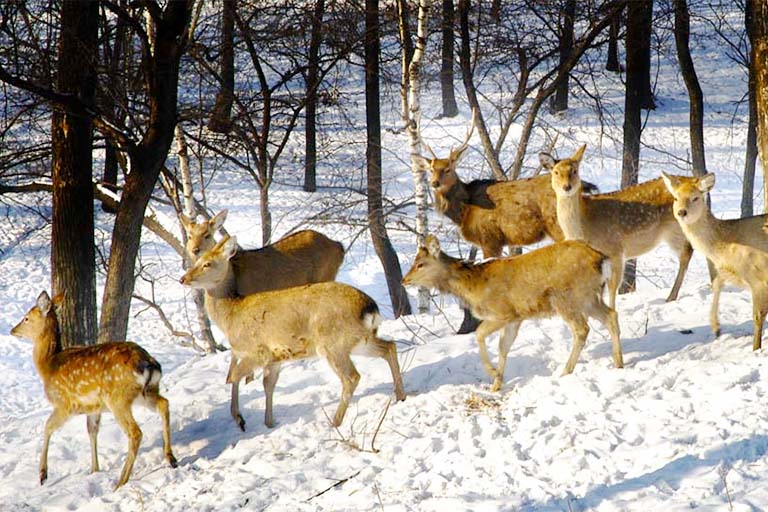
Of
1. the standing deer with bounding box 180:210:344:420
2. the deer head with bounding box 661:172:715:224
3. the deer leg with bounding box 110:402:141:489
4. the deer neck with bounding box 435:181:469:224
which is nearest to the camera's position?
the deer leg with bounding box 110:402:141:489

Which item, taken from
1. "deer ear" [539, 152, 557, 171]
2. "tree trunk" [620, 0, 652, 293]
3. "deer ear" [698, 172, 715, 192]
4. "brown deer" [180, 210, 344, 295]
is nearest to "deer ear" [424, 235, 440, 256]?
"brown deer" [180, 210, 344, 295]

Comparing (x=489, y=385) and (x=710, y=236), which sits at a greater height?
(x=710, y=236)

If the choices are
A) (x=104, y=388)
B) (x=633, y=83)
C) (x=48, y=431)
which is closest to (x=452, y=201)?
(x=633, y=83)

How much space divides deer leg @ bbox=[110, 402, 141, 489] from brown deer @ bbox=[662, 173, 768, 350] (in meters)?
5.24

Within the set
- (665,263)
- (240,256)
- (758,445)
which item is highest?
(240,256)

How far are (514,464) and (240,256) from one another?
4591 millimetres

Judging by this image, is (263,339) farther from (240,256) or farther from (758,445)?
(758,445)

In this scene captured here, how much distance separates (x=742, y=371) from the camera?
25.1ft

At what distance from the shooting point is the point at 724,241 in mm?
8992

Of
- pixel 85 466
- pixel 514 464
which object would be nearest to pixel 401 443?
pixel 514 464

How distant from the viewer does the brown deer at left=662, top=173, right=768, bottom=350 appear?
28.4 ft

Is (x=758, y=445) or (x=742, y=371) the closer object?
(x=758, y=445)

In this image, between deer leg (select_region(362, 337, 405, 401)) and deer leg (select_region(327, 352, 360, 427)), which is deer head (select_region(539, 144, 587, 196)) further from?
deer leg (select_region(327, 352, 360, 427))

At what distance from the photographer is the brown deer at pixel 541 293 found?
8.41 metres
